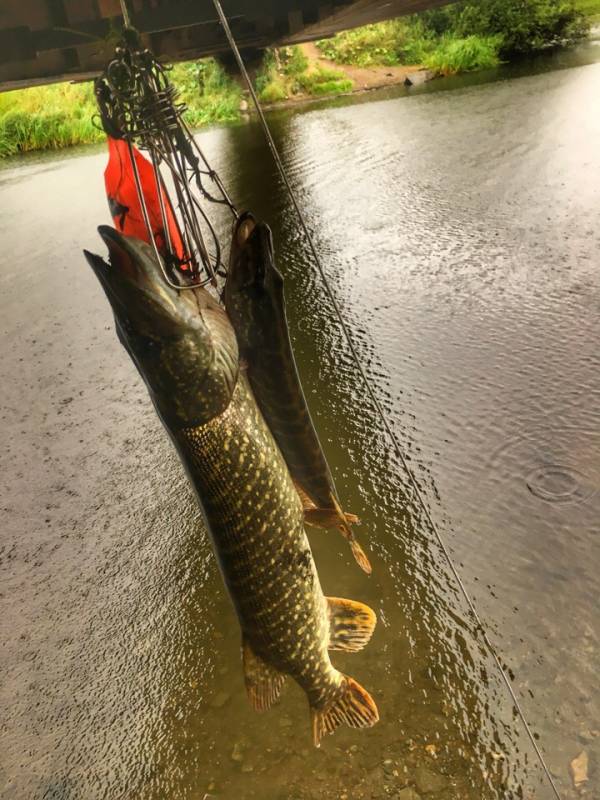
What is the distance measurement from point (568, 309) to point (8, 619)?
4161 millimetres

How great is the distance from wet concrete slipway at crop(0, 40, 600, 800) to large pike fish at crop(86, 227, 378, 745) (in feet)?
1.86

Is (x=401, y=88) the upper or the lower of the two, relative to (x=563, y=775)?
upper

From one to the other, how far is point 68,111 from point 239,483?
75.8 ft

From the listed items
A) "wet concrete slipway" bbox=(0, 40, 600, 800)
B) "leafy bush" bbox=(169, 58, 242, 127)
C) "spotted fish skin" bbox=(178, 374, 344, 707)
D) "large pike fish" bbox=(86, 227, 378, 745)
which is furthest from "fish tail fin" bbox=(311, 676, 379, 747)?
"leafy bush" bbox=(169, 58, 242, 127)

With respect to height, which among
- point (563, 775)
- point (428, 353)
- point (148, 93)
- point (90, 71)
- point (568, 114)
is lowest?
point (563, 775)

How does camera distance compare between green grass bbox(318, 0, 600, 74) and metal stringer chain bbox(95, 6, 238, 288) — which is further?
green grass bbox(318, 0, 600, 74)

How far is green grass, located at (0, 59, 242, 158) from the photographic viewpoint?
1983 centimetres

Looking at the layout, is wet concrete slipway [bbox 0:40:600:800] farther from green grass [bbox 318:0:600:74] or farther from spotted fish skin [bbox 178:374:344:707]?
green grass [bbox 318:0:600:74]

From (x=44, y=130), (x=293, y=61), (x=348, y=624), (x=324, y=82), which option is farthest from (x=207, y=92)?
(x=348, y=624)

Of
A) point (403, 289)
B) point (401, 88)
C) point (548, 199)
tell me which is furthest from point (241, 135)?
point (403, 289)

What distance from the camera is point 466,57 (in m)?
20.1

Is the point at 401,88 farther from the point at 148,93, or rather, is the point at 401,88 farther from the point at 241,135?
the point at 148,93

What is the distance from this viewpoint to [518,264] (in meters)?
5.21

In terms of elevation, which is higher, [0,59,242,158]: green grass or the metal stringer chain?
[0,59,242,158]: green grass
